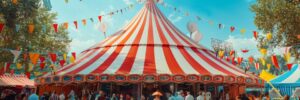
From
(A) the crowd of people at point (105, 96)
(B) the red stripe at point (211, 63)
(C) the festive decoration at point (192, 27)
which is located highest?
(C) the festive decoration at point (192, 27)

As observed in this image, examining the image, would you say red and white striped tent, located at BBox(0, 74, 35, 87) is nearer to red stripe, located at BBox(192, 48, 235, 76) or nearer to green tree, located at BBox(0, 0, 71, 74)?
green tree, located at BBox(0, 0, 71, 74)

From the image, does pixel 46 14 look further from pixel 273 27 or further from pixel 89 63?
pixel 273 27

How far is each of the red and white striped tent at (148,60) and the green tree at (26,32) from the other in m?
3.16

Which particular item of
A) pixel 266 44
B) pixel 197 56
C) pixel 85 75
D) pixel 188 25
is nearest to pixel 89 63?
pixel 85 75

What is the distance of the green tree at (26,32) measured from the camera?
12352 mm

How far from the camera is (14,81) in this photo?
15.9 metres

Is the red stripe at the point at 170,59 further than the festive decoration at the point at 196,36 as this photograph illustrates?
No

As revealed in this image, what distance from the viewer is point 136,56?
1155 centimetres

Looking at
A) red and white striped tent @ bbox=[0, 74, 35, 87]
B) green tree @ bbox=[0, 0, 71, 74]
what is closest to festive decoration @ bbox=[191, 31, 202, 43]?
green tree @ bbox=[0, 0, 71, 74]

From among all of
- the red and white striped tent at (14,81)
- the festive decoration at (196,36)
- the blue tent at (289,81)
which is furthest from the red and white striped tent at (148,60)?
the red and white striped tent at (14,81)

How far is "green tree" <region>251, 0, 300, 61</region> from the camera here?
1303cm

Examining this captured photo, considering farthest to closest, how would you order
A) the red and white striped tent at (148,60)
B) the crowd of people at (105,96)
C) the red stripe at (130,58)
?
the red stripe at (130,58)
the red and white striped tent at (148,60)
the crowd of people at (105,96)

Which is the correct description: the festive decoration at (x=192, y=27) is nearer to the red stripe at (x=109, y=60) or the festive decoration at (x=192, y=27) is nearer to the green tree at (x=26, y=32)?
the red stripe at (x=109, y=60)

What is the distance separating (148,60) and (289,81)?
6879mm
